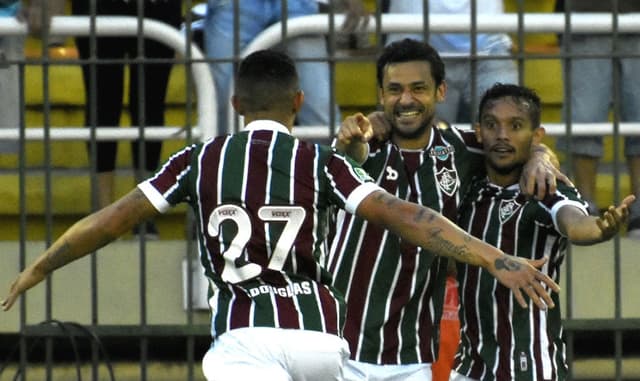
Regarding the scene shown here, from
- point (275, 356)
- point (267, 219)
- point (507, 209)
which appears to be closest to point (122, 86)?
point (507, 209)

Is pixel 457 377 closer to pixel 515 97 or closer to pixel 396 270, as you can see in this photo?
pixel 396 270

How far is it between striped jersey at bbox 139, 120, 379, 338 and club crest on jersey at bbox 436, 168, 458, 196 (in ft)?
3.11

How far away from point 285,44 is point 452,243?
Result: 267 cm

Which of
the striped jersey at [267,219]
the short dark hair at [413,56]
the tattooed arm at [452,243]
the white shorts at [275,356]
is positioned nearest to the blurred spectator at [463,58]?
the short dark hair at [413,56]

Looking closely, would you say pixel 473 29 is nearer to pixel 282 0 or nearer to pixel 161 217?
pixel 282 0

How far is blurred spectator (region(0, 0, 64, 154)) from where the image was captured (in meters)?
8.36

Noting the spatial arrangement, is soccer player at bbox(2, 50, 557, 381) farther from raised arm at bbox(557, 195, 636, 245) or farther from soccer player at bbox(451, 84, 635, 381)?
soccer player at bbox(451, 84, 635, 381)

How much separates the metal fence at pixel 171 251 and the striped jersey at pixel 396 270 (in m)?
A: 1.25

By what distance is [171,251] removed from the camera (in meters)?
8.62

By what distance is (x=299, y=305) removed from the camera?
6.06 metres

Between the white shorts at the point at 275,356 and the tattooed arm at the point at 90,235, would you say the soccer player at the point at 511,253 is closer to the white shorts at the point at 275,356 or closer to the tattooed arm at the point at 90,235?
the white shorts at the point at 275,356

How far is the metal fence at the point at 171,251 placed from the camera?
8.34 m

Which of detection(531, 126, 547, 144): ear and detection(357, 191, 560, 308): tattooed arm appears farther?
detection(531, 126, 547, 144): ear

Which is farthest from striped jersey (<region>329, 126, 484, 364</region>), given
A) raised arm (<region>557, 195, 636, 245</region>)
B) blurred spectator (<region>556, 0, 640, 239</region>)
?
blurred spectator (<region>556, 0, 640, 239</region>)
